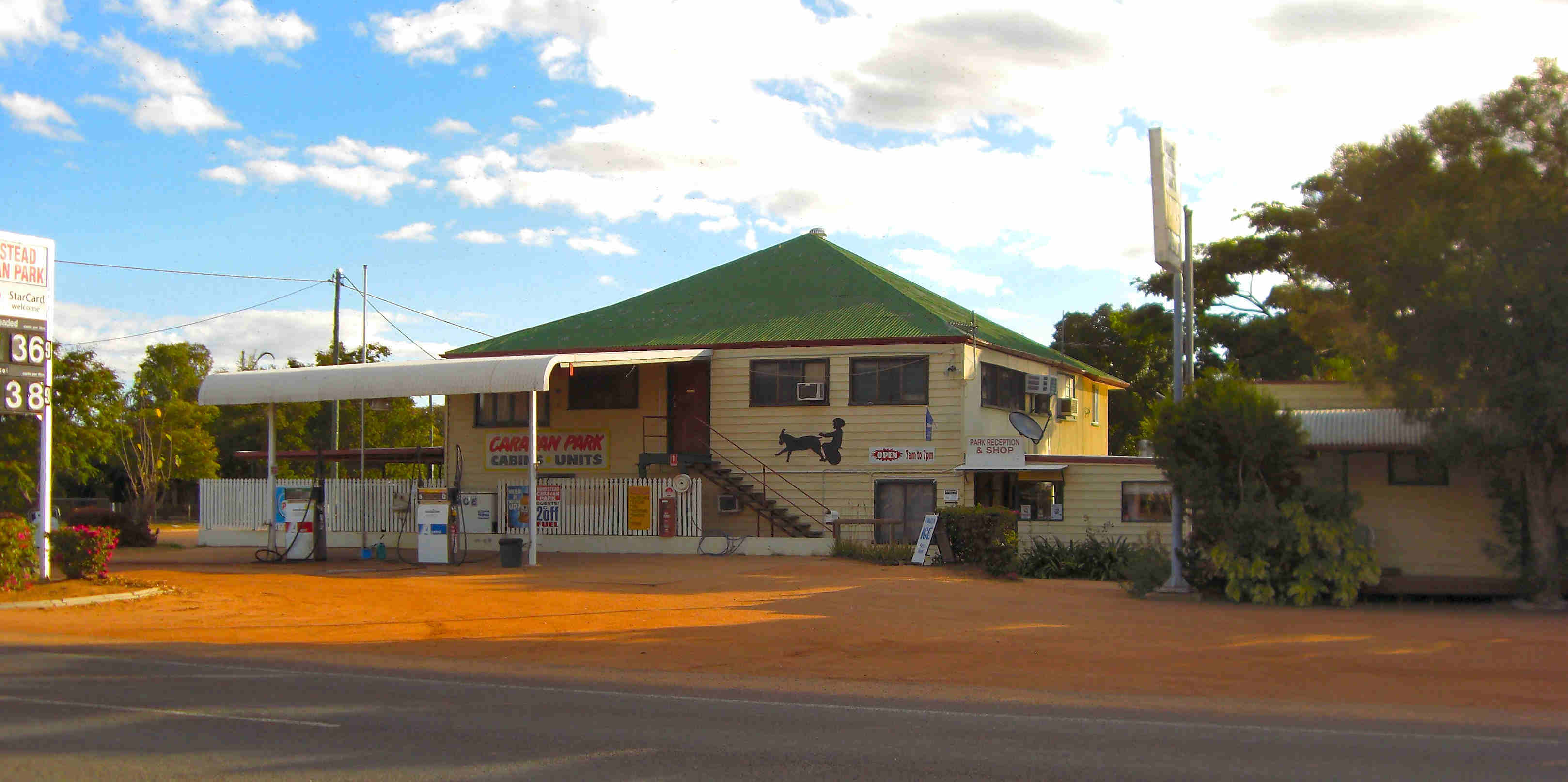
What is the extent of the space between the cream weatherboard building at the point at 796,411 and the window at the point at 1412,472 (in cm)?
720

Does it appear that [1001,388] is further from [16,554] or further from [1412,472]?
[16,554]

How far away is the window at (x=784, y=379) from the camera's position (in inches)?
1088

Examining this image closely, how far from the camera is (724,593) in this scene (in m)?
18.1

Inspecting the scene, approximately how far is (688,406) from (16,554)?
14.8m

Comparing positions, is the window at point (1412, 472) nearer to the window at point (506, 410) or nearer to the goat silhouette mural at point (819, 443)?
the goat silhouette mural at point (819, 443)

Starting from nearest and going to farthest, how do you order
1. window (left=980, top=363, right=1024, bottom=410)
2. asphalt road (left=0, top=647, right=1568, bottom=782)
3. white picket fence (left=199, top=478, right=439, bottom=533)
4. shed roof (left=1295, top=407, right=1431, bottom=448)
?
asphalt road (left=0, top=647, right=1568, bottom=782)
shed roof (left=1295, top=407, right=1431, bottom=448)
white picket fence (left=199, top=478, right=439, bottom=533)
window (left=980, top=363, right=1024, bottom=410)

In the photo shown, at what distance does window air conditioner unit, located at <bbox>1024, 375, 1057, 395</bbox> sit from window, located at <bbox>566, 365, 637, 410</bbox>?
33.0ft

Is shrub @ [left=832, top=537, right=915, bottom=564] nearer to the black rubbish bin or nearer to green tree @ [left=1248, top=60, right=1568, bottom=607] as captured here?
the black rubbish bin

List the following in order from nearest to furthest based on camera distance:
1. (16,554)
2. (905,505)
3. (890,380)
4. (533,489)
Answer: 1. (16,554)
2. (533,489)
3. (905,505)
4. (890,380)

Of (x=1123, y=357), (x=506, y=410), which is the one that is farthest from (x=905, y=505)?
(x=1123, y=357)

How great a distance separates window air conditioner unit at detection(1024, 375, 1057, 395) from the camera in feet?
101

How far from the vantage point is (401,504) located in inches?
1005

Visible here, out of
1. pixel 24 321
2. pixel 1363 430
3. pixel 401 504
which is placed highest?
pixel 24 321

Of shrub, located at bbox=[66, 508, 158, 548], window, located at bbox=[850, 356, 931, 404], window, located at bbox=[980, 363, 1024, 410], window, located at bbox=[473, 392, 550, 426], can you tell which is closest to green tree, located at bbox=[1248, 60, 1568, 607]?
window, located at bbox=[850, 356, 931, 404]
